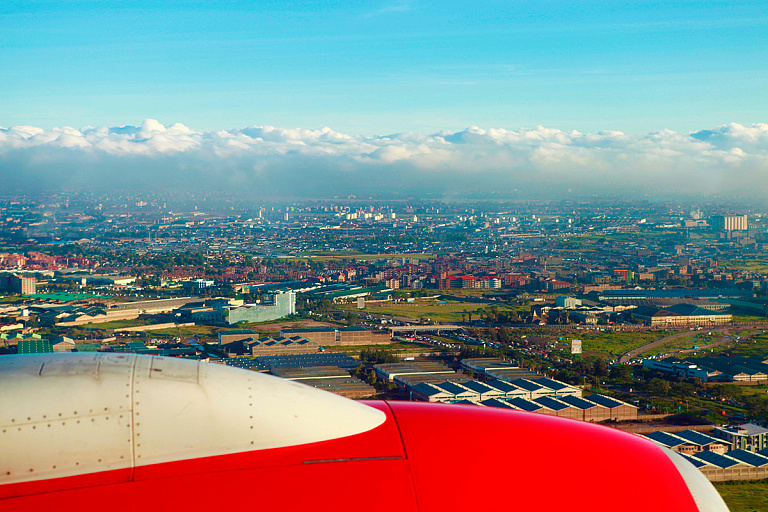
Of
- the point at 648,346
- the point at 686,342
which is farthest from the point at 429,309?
the point at 686,342

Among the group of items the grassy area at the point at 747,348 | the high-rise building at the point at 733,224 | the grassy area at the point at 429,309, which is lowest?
the grassy area at the point at 429,309

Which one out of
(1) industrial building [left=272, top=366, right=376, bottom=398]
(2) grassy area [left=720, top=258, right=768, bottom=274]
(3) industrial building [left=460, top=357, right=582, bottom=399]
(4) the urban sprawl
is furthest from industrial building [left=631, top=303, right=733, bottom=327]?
(2) grassy area [left=720, top=258, right=768, bottom=274]

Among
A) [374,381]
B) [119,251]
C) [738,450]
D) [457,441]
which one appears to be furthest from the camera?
[119,251]

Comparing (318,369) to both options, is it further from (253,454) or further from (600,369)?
(253,454)

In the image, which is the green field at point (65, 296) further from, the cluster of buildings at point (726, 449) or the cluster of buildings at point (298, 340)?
the cluster of buildings at point (726, 449)

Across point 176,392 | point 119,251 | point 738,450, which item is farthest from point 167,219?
point 176,392

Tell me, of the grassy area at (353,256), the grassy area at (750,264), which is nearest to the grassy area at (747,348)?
the grassy area at (750,264)

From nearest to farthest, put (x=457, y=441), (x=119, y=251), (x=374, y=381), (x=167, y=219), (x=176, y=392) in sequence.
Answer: (x=176, y=392), (x=457, y=441), (x=374, y=381), (x=119, y=251), (x=167, y=219)

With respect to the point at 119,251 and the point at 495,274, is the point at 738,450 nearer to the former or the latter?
the point at 495,274
